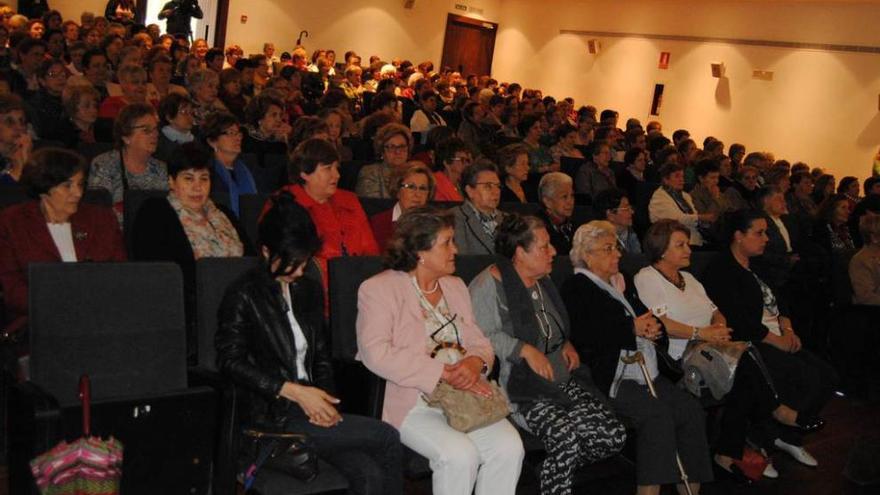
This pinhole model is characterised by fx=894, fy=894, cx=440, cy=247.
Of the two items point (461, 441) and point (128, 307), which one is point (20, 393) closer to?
point (128, 307)

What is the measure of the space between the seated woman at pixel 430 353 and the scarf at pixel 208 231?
2.59ft

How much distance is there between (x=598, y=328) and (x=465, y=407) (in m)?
0.92

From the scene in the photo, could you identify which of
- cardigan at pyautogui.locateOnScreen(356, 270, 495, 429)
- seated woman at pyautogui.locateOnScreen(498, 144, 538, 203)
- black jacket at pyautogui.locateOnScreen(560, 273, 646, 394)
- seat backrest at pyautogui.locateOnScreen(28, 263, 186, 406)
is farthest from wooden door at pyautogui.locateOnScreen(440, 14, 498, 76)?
seat backrest at pyautogui.locateOnScreen(28, 263, 186, 406)

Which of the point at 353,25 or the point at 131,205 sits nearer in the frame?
the point at 131,205

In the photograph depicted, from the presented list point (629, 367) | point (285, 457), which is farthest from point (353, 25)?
point (285, 457)

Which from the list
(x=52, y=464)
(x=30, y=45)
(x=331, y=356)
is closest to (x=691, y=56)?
(x=30, y=45)

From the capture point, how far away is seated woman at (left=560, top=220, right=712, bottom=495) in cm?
364

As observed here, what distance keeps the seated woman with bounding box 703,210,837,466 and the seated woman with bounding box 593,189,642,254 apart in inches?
23.6

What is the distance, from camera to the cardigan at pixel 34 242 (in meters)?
3.09

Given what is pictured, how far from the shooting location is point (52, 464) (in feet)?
7.22

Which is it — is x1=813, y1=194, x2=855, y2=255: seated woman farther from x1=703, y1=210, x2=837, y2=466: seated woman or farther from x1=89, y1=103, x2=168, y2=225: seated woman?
x1=89, y1=103, x2=168, y2=225: seated woman

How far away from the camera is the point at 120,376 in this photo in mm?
2729

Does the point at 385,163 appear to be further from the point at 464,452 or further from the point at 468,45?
the point at 468,45

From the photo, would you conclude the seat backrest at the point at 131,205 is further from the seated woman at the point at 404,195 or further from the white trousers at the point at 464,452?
the white trousers at the point at 464,452
